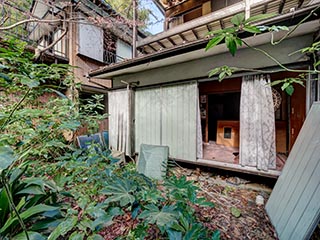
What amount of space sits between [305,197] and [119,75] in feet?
17.7

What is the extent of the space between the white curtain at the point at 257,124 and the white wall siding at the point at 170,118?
109 centimetres

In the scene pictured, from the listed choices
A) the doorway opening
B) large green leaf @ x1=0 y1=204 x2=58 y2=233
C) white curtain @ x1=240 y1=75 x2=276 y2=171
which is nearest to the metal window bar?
the doorway opening

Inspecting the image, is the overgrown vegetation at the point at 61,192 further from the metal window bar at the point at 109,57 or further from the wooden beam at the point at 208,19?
the metal window bar at the point at 109,57

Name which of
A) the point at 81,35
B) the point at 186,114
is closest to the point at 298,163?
the point at 186,114

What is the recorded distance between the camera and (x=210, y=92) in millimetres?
5910

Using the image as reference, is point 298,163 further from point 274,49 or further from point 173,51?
point 173,51

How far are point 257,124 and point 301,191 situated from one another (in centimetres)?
154

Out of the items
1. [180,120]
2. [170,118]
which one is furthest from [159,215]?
[170,118]

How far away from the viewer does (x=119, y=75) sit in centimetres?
570

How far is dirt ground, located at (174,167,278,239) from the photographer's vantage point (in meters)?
2.40

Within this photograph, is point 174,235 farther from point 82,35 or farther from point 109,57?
point 109,57

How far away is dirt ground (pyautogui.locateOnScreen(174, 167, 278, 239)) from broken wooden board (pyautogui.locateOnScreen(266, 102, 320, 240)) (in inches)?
8.7

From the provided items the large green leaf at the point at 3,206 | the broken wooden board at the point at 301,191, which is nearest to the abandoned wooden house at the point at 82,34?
the large green leaf at the point at 3,206

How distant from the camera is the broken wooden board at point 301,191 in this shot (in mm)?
1814
